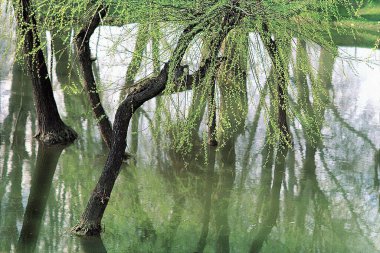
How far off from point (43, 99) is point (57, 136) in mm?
664

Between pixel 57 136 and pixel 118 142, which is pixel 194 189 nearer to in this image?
pixel 57 136

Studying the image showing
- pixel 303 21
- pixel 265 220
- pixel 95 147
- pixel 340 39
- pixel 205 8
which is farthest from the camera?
pixel 340 39

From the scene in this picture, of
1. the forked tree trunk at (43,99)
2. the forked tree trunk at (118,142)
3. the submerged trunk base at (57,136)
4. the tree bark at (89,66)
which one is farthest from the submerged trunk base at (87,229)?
the submerged trunk base at (57,136)

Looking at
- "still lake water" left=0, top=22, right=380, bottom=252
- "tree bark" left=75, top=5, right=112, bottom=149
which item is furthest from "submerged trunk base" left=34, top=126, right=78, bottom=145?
"tree bark" left=75, top=5, right=112, bottom=149

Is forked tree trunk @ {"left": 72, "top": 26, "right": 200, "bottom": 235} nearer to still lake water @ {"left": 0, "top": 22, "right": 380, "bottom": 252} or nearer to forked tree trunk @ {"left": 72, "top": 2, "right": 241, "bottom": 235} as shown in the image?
forked tree trunk @ {"left": 72, "top": 2, "right": 241, "bottom": 235}

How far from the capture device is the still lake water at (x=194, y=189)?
9789 millimetres

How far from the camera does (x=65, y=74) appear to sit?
54.7 feet

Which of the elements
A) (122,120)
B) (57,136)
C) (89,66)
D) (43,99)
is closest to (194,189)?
(89,66)

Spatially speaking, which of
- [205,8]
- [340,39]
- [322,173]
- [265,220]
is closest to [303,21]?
[205,8]

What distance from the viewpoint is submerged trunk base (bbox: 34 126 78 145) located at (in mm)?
12680

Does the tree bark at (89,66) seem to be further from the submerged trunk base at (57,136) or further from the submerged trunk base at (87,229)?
the submerged trunk base at (87,229)

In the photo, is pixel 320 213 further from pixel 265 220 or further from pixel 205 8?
pixel 205 8

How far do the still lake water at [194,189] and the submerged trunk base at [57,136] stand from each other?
136mm

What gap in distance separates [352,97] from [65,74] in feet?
18.1
